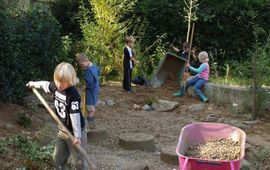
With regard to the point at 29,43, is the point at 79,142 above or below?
below

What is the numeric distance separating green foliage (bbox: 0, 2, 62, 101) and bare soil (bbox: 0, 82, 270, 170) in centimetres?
47

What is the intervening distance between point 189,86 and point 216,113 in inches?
65.3

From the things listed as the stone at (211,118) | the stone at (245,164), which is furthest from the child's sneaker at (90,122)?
the stone at (245,164)

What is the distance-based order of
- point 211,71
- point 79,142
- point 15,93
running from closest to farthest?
point 79,142
point 15,93
point 211,71

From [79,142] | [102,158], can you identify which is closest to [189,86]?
[102,158]

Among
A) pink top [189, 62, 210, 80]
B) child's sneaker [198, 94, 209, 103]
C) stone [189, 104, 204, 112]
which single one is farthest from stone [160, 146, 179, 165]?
pink top [189, 62, 210, 80]

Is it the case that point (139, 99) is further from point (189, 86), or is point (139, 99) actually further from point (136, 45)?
point (136, 45)

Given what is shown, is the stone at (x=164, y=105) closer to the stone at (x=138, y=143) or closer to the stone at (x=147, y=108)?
the stone at (x=147, y=108)

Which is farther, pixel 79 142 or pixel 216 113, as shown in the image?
pixel 216 113

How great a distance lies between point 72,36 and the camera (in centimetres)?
1546

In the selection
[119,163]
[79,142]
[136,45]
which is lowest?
[119,163]

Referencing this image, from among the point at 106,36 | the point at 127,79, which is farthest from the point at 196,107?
the point at 106,36

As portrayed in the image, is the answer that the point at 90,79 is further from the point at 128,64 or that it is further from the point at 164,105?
the point at 128,64

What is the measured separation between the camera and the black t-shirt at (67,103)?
529cm
